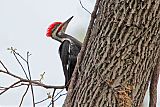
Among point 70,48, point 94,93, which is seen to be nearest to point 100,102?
point 94,93

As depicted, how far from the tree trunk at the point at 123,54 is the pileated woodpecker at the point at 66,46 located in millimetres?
757

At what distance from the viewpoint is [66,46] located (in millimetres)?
1841

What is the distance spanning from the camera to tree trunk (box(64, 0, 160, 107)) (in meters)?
0.94

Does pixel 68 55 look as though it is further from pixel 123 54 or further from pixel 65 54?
pixel 123 54

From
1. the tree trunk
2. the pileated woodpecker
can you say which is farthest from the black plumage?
the tree trunk

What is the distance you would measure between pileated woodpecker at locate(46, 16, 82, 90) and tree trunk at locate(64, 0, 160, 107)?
0.76 metres

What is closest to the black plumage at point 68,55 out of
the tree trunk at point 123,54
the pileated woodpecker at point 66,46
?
the pileated woodpecker at point 66,46

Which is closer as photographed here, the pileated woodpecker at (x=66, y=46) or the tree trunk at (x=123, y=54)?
the tree trunk at (x=123, y=54)

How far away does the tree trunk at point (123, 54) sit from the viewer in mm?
940

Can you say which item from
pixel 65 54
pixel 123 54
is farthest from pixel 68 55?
pixel 123 54

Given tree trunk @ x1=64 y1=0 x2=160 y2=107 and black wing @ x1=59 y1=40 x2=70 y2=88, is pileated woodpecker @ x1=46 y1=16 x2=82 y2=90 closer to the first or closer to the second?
black wing @ x1=59 y1=40 x2=70 y2=88

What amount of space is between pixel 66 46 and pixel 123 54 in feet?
3.02

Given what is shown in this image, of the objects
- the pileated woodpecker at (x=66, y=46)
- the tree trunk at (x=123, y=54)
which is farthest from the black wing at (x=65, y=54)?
the tree trunk at (x=123, y=54)

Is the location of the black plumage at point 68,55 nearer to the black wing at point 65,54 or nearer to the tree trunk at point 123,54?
the black wing at point 65,54
